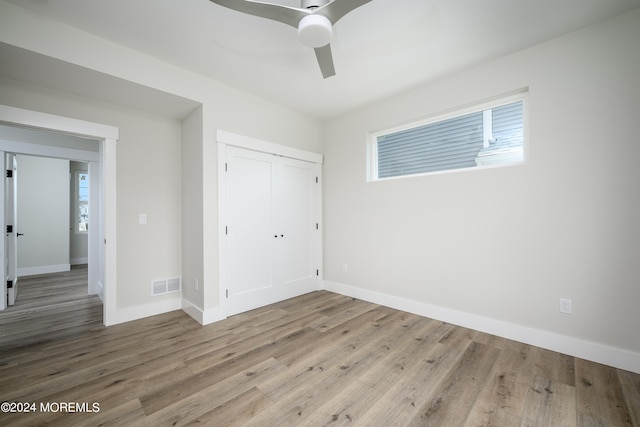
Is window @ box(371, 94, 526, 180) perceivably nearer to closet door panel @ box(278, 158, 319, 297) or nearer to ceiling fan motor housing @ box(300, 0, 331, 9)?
closet door panel @ box(278, 158, 319, 297)

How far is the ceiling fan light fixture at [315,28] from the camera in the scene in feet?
5.32

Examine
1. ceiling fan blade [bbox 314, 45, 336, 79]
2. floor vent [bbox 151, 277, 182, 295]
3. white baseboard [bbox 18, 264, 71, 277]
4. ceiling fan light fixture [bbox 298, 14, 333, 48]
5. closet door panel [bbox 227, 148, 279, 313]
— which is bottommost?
white baseboard [bbox 18, 264, 71, 277]

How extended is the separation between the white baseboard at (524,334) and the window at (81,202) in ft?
24.7

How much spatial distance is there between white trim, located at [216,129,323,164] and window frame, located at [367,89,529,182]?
0.90 meters

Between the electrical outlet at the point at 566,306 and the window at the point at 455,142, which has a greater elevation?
the window at the point at 455,142

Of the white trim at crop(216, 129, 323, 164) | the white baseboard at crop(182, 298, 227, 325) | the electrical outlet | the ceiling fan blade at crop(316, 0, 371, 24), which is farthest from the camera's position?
the white trim at crop(216, 129, 323, 164)

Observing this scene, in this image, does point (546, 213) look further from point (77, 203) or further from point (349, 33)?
point (77, 203)

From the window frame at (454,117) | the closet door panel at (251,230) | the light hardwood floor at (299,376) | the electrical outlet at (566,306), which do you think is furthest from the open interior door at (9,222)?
the electrical outlet at (566,306)

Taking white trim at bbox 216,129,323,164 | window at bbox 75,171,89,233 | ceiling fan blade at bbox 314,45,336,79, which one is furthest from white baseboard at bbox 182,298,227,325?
window at bbox 75,171,89,233

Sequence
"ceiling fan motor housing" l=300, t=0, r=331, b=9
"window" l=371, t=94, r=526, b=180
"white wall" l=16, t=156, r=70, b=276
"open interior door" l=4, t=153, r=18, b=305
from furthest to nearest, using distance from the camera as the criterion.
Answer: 1. "white wall" l=16, t=156, r=70, b=276
2. "open interior door" l=4, t=153, r=18, b=305
3. "window" l=371, t=94, r=526, b=180
4. "ceiling fan motor housing" l=300, t=0, r=331, b=9

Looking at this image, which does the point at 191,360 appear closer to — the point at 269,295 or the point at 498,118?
the point at 269,295

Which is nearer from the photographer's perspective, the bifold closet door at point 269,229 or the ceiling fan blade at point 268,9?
the ceiling fan blade at point 268,9

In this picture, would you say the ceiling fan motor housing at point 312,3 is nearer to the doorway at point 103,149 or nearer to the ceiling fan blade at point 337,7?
the ceiling fan blade at point 337,7

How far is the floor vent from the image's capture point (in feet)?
10.6
